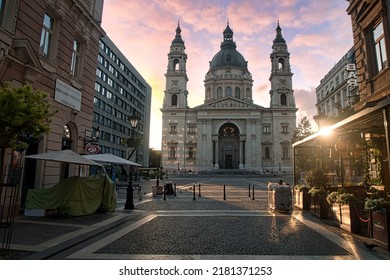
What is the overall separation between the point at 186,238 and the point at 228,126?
230 feet

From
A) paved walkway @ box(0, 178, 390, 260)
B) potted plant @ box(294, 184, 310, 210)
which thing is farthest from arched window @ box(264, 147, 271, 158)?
paved walkway @ box(0, 178, 390, 260)

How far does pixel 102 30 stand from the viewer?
15617 mm

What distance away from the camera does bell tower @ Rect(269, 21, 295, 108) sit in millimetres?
73438

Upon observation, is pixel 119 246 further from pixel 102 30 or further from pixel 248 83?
pixel 248 83

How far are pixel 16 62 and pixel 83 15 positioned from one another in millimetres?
5903

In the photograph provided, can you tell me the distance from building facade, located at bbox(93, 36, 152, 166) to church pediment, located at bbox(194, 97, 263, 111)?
60.8ft

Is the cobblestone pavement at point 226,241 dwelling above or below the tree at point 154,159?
below

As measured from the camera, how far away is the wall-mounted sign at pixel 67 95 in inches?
457

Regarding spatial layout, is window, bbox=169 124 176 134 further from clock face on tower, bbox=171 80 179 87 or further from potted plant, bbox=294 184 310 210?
potted plant, bbox=294 184 310 210

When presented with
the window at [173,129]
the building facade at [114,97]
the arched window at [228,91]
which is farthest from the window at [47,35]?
the arched window at [228,91]

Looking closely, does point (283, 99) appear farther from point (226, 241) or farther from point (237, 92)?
point (226, 241)

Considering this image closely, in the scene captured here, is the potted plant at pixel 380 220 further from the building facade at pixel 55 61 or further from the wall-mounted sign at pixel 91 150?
the wall-mounted sign at pixel 91 150

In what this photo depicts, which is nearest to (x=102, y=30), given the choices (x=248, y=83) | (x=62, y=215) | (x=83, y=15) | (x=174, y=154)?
(x=83, y=15)

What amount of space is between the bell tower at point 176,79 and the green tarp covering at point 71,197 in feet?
210
